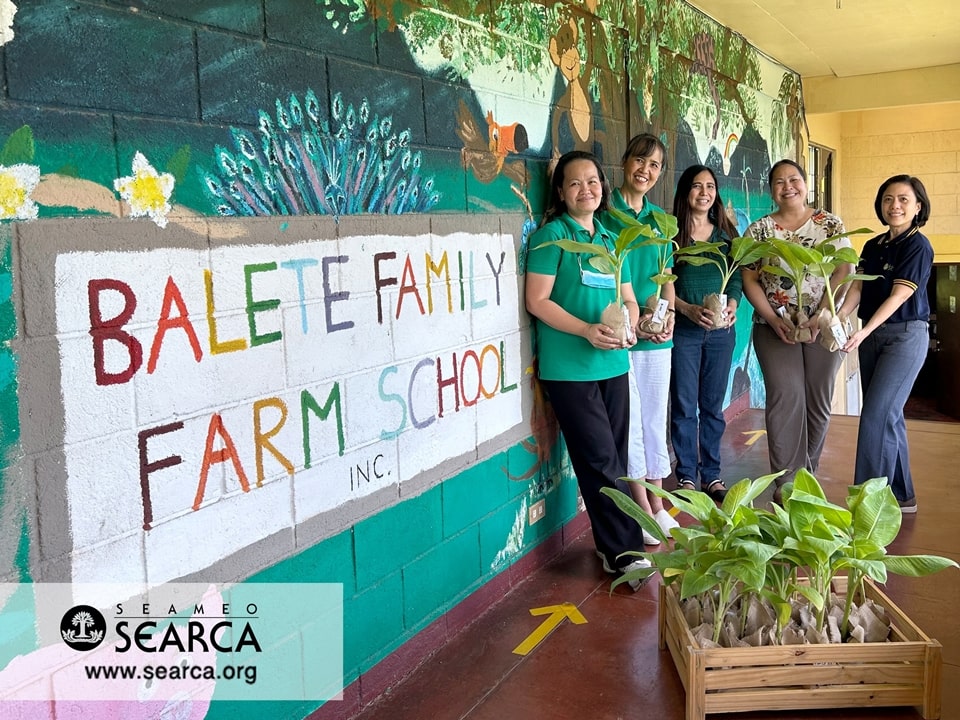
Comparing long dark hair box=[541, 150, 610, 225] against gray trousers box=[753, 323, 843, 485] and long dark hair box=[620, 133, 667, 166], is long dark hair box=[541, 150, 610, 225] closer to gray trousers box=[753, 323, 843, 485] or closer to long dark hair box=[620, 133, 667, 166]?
long dark hair box=[620, 133, 667, 166]

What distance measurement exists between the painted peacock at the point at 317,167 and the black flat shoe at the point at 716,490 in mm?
2234

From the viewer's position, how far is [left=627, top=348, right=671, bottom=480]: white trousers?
3441 millimetres

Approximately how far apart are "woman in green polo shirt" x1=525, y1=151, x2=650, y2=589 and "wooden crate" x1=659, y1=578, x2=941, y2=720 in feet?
2.75

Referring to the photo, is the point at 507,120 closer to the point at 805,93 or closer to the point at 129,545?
the point at 129,545

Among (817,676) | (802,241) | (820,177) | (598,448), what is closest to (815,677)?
(817,676)

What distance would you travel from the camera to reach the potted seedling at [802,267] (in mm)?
3297

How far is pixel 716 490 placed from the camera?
3998 millimetres

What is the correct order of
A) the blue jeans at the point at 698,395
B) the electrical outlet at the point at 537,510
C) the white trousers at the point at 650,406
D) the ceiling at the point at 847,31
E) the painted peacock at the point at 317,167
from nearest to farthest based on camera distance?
the painted peacock at the point at 317,167 → the electrical outlet at the point at 537,510 → the white trousers at the point at 650,406 → the blue jeans at the point at 698,395 → the ceiling at the point at 847,31

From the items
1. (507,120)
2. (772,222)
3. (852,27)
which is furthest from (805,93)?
(507,120)

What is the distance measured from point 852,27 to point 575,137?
10.8ft

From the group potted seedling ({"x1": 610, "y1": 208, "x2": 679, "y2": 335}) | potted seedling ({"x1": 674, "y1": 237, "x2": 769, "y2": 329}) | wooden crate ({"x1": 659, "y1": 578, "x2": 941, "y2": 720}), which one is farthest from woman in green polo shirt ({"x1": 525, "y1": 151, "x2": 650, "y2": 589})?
wooden crate ({"x1": 659, "y1": 578, "x2": 941, "y2": 720})

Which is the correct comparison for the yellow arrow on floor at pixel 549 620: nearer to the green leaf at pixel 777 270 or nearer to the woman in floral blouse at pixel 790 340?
the woman in floral blouse at pixel 790 340

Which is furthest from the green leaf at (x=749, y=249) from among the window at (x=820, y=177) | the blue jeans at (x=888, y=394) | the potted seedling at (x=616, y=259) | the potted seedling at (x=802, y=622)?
the window at (x=820, y=177)

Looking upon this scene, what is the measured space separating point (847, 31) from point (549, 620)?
4784 millimetres
